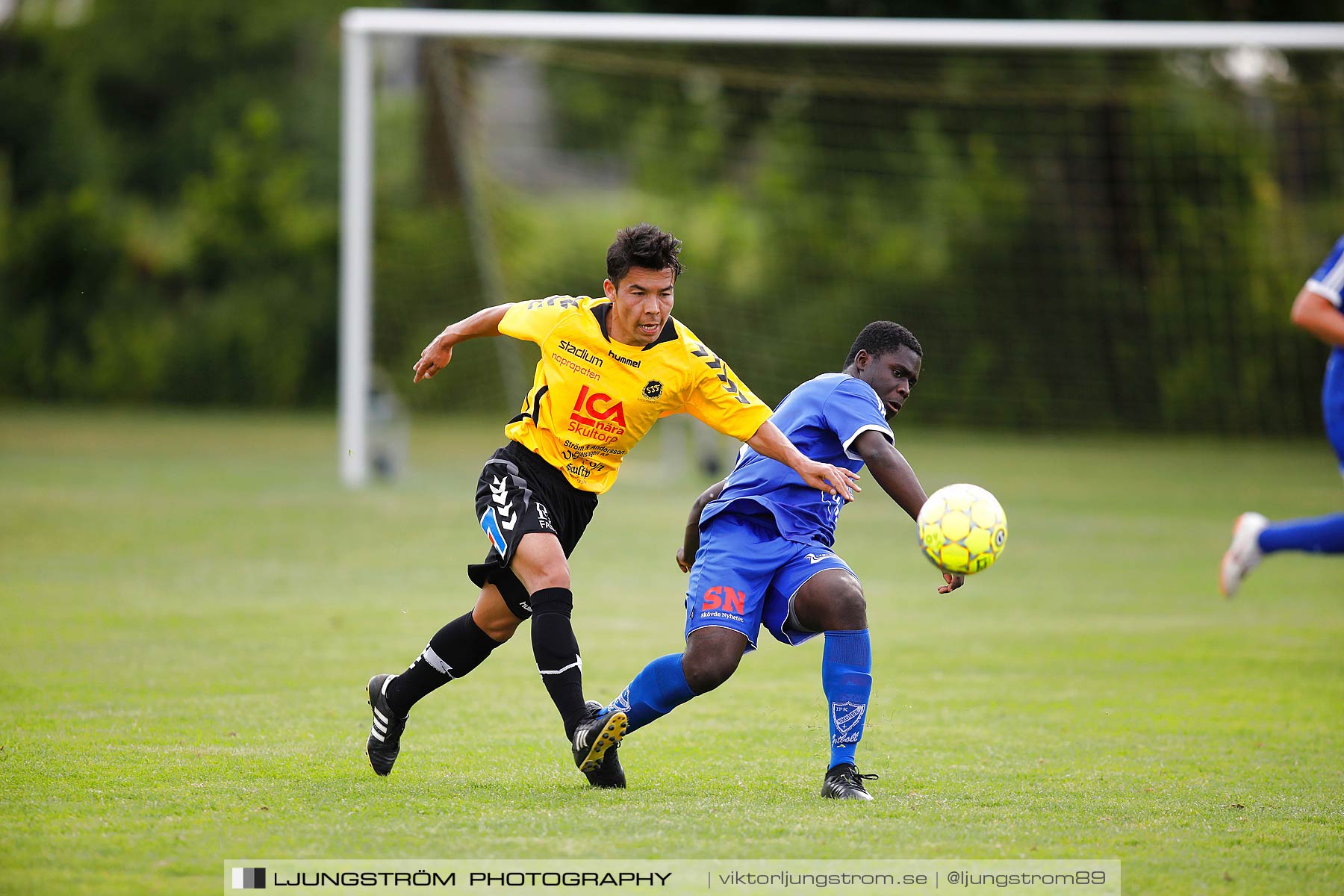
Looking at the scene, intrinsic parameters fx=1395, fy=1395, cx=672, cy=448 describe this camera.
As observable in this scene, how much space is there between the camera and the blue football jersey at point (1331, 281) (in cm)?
560

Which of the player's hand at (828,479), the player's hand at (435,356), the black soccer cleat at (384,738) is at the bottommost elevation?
the black soccer cleat at (384,738)

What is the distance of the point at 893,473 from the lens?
5.02 m

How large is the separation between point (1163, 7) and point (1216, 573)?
59.0 feet

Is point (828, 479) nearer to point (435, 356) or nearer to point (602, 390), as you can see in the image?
point (602, 390)

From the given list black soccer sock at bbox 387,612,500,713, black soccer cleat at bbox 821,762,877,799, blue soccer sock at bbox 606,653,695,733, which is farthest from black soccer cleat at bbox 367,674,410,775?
black soccer cleat at bbox 821,762,877,799

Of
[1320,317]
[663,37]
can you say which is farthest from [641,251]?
[663,37]

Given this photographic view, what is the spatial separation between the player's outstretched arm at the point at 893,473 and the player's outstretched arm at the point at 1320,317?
5.84 ft

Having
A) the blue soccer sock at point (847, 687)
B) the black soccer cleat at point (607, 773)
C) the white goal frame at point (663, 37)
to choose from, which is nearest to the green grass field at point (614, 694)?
the black soccer cleat at point (607, 773)

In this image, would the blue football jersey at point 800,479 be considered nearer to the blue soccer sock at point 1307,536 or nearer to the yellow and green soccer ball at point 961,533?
the yellow and green soccer ball at point 961,533

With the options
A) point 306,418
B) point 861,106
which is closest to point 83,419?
point 306,418

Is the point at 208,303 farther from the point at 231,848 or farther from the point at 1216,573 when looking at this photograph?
the point at 231,848

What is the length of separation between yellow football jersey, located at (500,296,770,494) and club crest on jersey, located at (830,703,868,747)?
1.06 metres

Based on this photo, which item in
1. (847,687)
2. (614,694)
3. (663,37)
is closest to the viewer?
(847,687)

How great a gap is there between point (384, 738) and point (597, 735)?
93 cm
